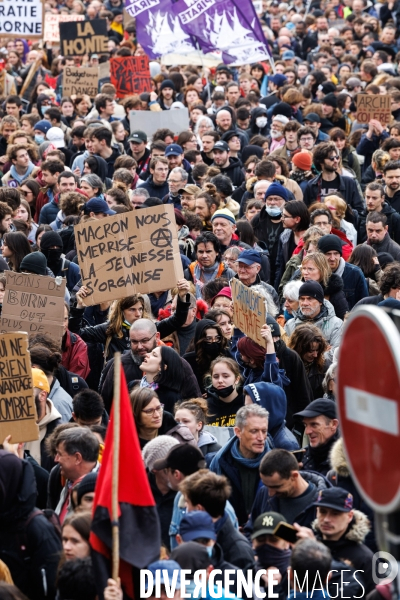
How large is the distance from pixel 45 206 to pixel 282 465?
23.2 feet

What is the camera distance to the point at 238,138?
1553 centimetres

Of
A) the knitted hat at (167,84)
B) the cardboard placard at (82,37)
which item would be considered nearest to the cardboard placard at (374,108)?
the knitted hat at (167,84)

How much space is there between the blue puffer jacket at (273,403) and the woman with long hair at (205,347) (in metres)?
1.15

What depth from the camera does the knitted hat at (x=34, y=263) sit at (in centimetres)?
897

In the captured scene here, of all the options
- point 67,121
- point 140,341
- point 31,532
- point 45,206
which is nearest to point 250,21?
point 67,121

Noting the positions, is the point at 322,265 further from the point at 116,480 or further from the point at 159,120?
the point at 159,120

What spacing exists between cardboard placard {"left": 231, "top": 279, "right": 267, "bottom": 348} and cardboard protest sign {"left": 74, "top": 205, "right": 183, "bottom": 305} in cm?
52

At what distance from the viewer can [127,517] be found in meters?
4.86

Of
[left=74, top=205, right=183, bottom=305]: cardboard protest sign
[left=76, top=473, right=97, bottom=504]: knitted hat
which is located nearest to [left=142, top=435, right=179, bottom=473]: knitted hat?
Answer: [left=76, top=473, right=97, bottom=504]: knitted hat

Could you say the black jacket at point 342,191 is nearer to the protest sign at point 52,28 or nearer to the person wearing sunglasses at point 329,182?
the person wearing sunglasses at point 329,182

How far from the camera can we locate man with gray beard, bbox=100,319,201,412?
24.8 ft

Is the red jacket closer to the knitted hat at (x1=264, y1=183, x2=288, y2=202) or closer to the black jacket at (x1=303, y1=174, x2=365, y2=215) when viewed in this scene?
the knitted hat at (x1=264, y1=183, x2=288, y2=202)

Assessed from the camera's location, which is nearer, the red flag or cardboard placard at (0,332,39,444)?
the red flag

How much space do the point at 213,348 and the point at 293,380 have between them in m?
0.61
